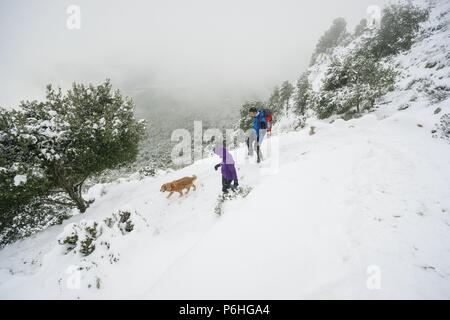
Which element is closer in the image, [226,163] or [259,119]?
[226,163]

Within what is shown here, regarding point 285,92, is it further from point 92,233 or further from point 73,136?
point 92,233

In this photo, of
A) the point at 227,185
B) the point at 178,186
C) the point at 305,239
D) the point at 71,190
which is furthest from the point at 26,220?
the point at 305,239

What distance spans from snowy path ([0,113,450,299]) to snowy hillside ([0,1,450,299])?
23 mm

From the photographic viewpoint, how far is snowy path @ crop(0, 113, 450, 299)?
11.1 feet

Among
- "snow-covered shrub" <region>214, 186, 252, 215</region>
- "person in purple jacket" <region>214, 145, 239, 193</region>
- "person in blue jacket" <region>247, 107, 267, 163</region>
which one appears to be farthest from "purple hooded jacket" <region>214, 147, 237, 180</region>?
"person in blue jacket" <region>247, 107, 267, 163</region>

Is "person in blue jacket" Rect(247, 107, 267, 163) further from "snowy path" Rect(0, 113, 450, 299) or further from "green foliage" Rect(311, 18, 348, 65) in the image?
"green foliage" Rect(311, 18, 348, 65)

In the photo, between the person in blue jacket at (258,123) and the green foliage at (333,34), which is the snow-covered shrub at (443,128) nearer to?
the person in blue jacket at (258,123)

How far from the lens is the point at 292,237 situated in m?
4.29

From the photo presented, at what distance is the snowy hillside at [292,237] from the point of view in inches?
134

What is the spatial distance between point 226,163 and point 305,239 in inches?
152

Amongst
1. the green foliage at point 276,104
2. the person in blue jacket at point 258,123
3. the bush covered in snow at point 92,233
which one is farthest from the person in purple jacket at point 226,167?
the green foliage at point 276,104

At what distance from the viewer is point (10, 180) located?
9.99 metres

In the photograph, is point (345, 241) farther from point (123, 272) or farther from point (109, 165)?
point (109, 165)

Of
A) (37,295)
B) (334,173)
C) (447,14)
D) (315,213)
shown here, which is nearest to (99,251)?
(37,295)
